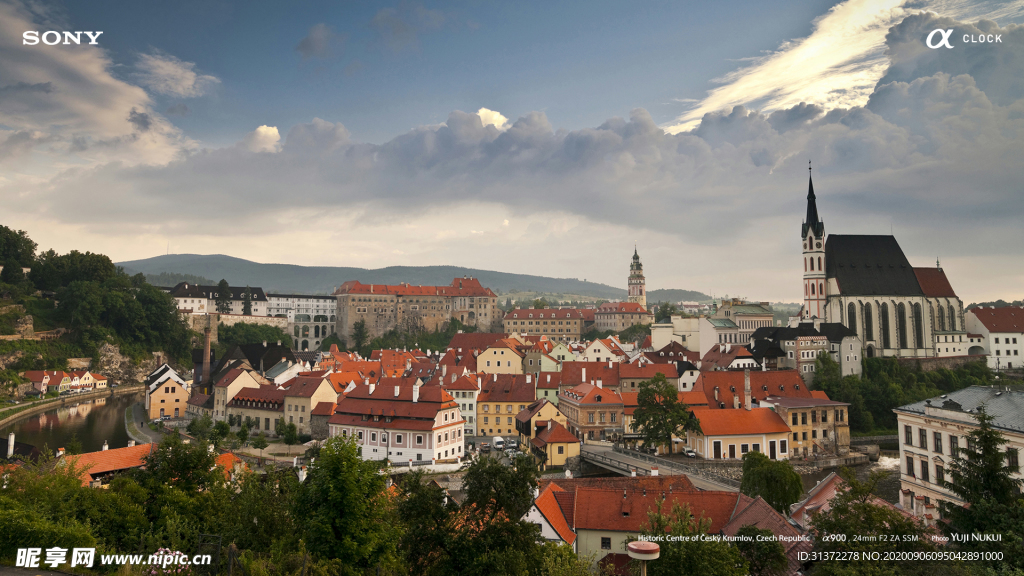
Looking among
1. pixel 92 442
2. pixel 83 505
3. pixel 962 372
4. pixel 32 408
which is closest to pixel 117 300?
pixel 32 408

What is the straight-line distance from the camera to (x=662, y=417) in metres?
39.2

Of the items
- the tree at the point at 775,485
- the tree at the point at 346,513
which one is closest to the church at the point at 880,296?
the tree at the point at 775,485

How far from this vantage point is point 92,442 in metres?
45.8

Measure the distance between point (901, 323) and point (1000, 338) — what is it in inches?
455

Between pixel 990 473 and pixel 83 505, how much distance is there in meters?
22.2

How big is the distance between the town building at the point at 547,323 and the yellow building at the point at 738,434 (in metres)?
73.8

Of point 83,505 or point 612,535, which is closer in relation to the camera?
point 83,505

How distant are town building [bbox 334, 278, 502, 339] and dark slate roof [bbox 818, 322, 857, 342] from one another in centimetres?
6836

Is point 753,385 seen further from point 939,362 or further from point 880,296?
point 939,362

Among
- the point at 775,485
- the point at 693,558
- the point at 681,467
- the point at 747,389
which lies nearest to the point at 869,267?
the point at 747,389

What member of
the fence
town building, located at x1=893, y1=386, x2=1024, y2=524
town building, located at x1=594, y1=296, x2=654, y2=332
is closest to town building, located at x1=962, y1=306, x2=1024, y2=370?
town building, located at x1=893, y1=386, x2=1024, y2=524

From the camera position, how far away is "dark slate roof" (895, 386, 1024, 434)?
24409 millimetres

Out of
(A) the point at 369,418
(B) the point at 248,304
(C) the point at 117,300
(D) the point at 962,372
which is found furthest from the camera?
(B) the point at 248,304

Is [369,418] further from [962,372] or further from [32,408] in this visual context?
[962,372]
